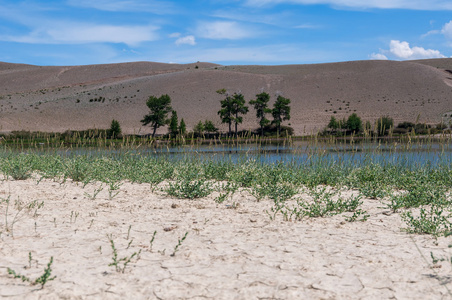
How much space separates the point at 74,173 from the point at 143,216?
10.2ft

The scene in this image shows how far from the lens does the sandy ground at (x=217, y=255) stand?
2.64 meters

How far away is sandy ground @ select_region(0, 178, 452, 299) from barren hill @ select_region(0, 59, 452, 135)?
141ft

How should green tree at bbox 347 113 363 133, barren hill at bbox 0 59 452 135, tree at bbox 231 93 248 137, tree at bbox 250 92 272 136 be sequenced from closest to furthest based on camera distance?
1. green tree at bbox 347 113 363 133
2. tree at bbox 250 92 272 136
3. tree at bbox 231 93 248 137
4. barren hill at bbox 0 59 452 135

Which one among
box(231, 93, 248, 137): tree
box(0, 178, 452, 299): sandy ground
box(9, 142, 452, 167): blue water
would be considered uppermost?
box(231, 93, 248, 137): tree

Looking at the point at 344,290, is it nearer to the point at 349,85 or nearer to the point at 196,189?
the point at 196,189

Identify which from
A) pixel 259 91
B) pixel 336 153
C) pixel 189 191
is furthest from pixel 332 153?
pixel 259 91

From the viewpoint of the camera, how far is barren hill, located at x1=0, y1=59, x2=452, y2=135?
52.9 metres

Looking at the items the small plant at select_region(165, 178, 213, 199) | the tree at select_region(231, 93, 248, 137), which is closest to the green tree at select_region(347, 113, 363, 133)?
the tree at select_region(231, 93, 248, 137)

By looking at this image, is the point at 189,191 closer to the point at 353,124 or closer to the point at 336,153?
the point at 336,153

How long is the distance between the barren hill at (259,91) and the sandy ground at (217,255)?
141 ft

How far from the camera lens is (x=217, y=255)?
3.29 metres

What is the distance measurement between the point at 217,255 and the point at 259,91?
6068cm

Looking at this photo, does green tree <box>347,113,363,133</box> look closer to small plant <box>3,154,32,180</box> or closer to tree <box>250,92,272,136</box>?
tree <box>250,92,272,136</box>

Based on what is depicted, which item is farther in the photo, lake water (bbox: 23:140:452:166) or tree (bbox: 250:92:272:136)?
tree (bbox: 250:92:272:136)
